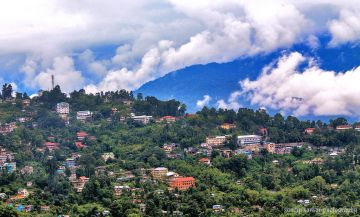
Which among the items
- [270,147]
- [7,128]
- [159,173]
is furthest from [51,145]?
[270,147]

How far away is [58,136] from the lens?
139 ft

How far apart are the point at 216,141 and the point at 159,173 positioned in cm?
678

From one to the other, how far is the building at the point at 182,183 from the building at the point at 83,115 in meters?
14.5

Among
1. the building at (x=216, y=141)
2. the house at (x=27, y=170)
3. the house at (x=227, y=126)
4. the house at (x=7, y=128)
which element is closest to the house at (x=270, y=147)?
the building at (x=216, y=141)

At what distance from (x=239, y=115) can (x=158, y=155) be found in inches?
358

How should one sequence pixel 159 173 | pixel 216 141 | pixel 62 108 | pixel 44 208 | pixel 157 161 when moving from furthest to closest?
pixel 62 108
pixel 216 141
pixel 157 161
pixel 159 173
pixel 44 208

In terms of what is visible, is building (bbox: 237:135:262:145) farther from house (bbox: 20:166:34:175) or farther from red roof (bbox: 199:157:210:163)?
house (bbox: 20:166:34:175)

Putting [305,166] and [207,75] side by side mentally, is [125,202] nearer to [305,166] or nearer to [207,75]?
[305,166]

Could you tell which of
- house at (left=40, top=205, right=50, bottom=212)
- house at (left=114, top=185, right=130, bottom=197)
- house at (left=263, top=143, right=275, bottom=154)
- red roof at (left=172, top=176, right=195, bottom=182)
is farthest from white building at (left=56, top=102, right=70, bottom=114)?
house at (left=40, top=205, right=50, bottom=212)

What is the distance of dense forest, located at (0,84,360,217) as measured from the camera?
28.7m

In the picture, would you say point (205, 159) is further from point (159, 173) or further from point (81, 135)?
point (81, 135)

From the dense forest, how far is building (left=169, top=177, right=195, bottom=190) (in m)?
0.25

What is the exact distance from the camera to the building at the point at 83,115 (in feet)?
151

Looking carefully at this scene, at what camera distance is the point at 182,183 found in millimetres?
31938
